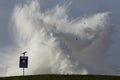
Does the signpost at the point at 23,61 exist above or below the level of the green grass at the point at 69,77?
above

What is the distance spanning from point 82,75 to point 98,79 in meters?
3.10

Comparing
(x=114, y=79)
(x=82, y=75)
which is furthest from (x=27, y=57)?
(x=114, y=79)

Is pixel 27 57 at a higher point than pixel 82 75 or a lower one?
higher

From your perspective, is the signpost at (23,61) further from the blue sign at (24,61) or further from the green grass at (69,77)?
the green grass at (69,77)

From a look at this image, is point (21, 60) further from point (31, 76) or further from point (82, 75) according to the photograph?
point (82, 75)

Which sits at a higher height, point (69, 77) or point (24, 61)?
point (24, 61)

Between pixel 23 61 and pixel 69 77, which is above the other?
pixel 23 61

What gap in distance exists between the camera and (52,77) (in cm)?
7000

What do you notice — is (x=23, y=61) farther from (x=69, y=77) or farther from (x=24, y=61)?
(x=69, y=77)

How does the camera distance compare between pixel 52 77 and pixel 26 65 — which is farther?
pixel 26 65

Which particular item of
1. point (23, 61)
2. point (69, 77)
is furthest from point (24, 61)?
point (69, 77)

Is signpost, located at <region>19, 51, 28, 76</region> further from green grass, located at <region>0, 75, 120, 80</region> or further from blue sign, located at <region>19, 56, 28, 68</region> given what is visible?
green grass, located at <region>0, 75, 120, 80</region>

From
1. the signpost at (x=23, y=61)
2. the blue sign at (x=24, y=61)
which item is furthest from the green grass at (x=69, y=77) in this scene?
the blue sign at (x=24, y=61)

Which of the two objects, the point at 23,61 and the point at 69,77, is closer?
the point at 69,77
